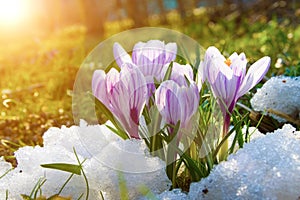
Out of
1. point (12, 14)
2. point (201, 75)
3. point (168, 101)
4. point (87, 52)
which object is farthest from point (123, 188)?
point (12, 14)

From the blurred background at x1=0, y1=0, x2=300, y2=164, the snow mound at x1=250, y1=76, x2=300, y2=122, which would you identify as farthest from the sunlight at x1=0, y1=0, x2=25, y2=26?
the snow mound at x1=250, y1=76, x2=300, y2=122

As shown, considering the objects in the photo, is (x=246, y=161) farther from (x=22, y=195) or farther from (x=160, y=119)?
(x=22, y=195)

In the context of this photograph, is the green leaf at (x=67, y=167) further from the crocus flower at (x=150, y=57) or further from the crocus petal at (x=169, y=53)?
the crocus petal at (x=169, y=53)

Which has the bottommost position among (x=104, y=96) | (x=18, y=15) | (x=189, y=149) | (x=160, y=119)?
(x=18, y=15)

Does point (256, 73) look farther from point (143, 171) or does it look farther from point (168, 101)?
point (143, 171)

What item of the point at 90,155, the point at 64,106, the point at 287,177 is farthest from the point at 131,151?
the point at 64,106

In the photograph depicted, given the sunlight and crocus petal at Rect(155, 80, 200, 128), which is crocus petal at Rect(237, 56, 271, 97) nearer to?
crocus petal at Rect(155, 80, 200, 128)

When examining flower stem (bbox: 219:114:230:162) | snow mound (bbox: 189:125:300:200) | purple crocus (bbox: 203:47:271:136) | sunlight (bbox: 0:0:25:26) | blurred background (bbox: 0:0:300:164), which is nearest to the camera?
snow mound (bbox: 189:125:300:200)
